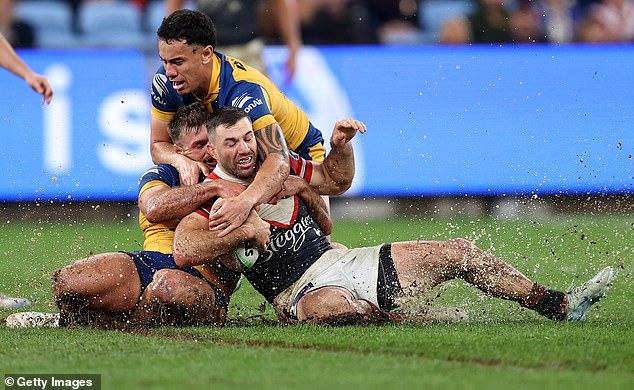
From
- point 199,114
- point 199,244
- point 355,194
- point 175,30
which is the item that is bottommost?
point 355,194

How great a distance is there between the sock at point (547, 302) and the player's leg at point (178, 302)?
6.07 ft

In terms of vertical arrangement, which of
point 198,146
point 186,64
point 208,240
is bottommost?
point 208,240

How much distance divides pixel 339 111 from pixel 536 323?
311 inches

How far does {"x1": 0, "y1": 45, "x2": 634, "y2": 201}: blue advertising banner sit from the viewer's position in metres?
13.8

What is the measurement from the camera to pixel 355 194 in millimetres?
14422

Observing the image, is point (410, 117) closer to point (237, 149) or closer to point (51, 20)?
point (51, 20)

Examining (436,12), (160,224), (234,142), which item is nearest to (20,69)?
(160,224)

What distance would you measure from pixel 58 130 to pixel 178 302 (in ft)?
25.6

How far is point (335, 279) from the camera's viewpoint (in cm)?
665

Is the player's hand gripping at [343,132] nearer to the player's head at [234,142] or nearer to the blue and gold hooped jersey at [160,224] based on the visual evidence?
the player's head at [234,142]

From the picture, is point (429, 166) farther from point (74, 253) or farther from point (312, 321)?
point (312, 321)

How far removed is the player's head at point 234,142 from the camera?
6609 mm

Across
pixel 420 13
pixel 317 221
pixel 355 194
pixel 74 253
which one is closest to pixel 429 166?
pixel 355 194

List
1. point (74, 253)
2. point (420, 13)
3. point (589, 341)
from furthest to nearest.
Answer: point (420, 13) < point (74, 253) < point (589, 341)
